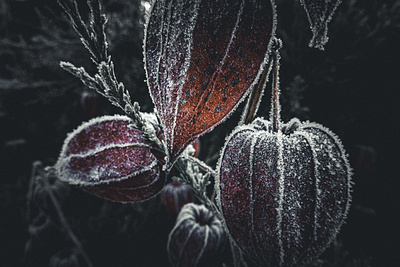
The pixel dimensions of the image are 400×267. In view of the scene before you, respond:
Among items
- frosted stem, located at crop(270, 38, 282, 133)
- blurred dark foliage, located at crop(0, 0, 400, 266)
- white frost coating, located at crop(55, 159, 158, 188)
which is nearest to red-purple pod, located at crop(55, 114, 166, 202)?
white frost coating, located at crop(55, 159, 158, 188)

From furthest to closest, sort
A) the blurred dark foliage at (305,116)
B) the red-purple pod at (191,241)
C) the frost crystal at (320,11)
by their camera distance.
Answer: the blurred dark foliage at (305,116) < the red-purple pod at (191,241) < the frost crystal at (320,11)

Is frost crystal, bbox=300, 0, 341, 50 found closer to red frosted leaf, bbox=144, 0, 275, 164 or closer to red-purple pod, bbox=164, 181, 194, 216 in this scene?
red frosted leaf, bbox=144, 0, 275, 164

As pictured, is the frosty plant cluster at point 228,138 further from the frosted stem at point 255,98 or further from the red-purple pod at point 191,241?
the red-purple pod at point 191,241

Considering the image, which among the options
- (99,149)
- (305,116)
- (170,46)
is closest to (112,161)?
(99,149)

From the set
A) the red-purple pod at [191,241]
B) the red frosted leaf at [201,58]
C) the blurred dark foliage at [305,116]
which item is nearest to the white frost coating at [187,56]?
the red frosted leaf at [201,58]

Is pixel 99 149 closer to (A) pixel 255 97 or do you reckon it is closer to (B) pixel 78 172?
(B) pixel 78 172

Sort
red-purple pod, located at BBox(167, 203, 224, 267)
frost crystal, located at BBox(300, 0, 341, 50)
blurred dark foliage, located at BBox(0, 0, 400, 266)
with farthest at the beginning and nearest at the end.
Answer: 1. blurred dark foliage, located at BBox(0, 0, 400, 266)
2. red-purple pod, located at BBox(167, 203, 224, 267)
3. frost crystal, located at BBox(300, 0, 341, 50)

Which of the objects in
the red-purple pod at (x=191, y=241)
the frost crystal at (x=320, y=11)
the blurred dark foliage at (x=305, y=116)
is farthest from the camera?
the blurred dark foliage at (x=305, y=116)

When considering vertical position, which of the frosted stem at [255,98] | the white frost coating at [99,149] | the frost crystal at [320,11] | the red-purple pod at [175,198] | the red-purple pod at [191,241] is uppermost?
the frost crystal at [320,11]

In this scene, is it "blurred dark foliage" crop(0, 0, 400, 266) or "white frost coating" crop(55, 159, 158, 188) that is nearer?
"white frost coating" crop(55, 159, 158, 188)
